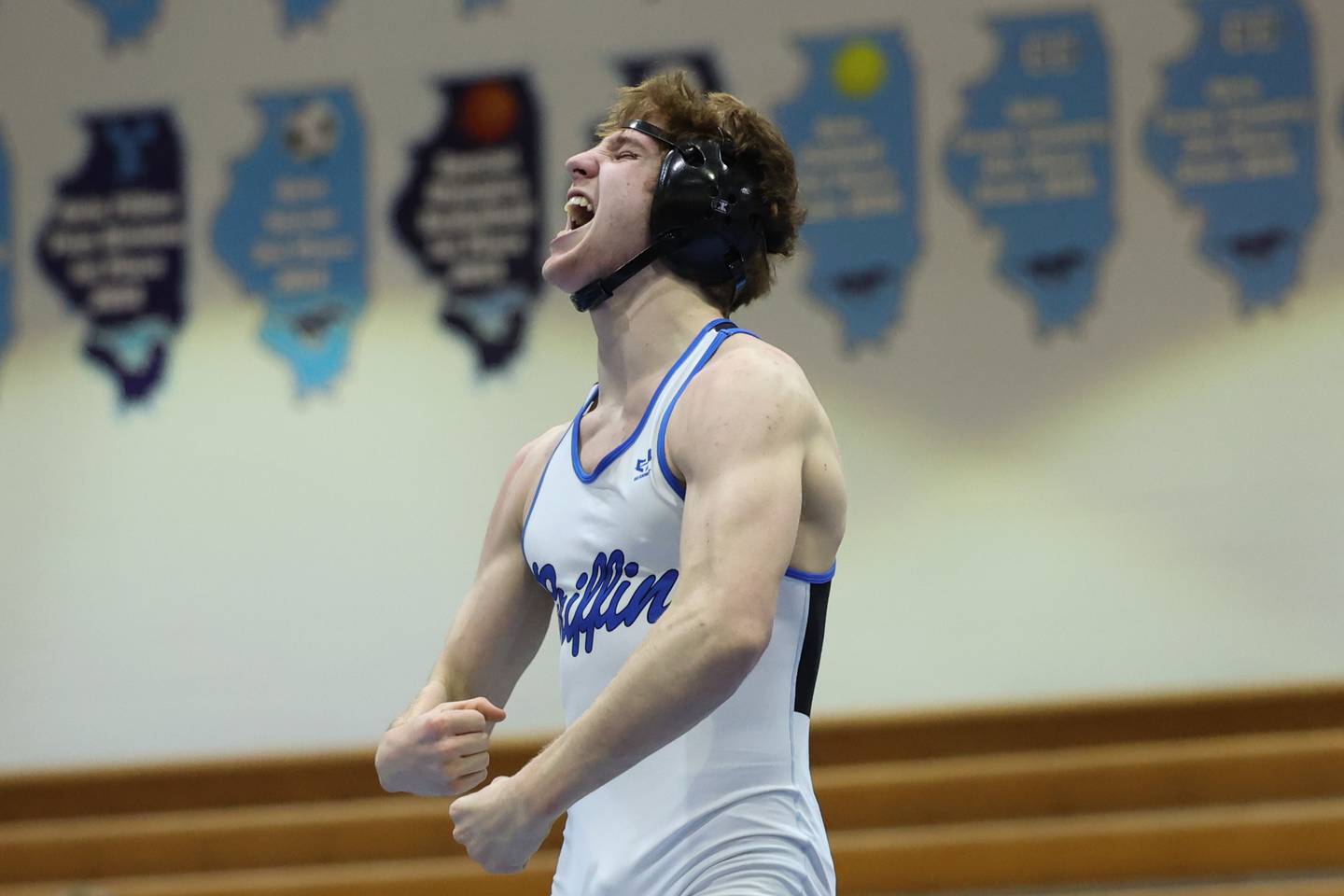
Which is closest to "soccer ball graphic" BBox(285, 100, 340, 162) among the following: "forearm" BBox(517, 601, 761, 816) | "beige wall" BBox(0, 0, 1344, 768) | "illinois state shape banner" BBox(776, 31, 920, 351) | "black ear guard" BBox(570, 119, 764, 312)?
"beige wall" BBox(0, 0, 1344, 768)

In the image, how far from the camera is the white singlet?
1512mm

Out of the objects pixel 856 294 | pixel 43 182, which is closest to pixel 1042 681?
pixel 856 294

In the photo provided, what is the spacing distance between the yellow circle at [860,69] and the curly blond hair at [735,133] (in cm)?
289

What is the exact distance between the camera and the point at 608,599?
63.9 inches

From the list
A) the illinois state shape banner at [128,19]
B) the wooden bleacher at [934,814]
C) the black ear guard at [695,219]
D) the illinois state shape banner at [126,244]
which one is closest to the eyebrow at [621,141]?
the black ear guard at [695,219]

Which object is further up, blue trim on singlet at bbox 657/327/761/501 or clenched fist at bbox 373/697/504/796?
blue trim on singlet at bbox 657/327/761/501

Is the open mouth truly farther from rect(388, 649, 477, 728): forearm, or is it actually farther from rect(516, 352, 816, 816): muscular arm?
rect(388, 649, 477, 728): forearm

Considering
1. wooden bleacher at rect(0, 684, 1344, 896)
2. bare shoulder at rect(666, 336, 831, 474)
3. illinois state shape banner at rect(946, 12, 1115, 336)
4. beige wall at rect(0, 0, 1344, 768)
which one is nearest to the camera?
bare shoulder at rect(666, 336, 831, 474)

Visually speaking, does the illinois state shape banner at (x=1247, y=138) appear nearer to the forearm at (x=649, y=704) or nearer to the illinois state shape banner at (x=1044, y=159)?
the illinois state shape banner at (x=1044, y=159)

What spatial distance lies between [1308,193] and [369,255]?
2.95m

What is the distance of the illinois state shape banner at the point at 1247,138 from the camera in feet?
14.6

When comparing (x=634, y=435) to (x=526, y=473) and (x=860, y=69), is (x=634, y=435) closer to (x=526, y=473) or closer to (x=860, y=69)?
(x=526, y=473)

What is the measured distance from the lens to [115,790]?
14.8ft

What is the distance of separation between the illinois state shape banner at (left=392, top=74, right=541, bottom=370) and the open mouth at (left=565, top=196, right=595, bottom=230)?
2.89 m
